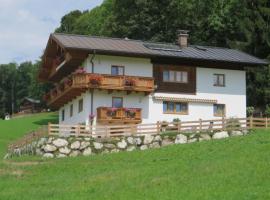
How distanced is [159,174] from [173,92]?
21882 mm

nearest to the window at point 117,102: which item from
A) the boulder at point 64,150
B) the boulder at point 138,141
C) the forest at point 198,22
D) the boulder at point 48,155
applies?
the boulder at point 138,141

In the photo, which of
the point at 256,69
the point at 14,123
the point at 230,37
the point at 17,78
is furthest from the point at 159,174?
the point at 17,78

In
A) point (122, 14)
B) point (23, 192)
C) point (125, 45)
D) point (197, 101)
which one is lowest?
point (23, 192)

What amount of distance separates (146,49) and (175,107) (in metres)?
4.56

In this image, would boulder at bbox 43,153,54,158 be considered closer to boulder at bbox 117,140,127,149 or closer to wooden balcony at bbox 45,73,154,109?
boulder at bbox 117,140,127,149

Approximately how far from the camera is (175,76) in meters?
48.3

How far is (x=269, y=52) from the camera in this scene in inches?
2415

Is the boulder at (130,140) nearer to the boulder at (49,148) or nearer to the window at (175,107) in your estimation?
the boulder at (49,148)

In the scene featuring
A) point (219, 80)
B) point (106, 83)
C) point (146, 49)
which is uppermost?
point (146, 49)

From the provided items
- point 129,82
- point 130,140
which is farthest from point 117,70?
point 130,140

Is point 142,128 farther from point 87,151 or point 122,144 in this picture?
point 87,151

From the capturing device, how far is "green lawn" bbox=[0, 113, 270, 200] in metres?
21.9

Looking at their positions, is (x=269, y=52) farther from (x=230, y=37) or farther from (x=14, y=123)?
(x=14, y=123)

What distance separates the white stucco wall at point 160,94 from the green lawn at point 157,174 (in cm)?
1094
